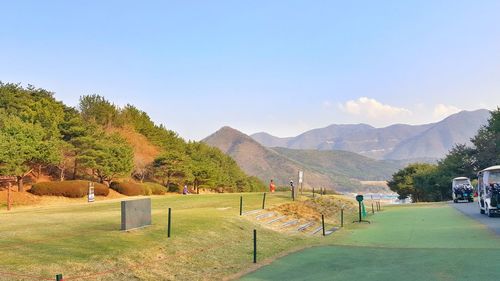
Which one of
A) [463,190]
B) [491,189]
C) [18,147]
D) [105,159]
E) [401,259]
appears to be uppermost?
[18,147]

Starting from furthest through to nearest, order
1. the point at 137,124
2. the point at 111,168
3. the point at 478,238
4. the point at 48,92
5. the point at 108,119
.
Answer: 1. the point at 137,124
2. the point at 108,119
3. the point at 48,92
4. the point at 111,168
5. the point at 478,238

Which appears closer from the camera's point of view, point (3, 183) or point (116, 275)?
point (116, 275)

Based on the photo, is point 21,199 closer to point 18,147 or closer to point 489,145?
Answer: point 18,147

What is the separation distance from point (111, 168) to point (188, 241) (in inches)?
1459

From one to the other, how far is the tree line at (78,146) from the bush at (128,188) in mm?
1637

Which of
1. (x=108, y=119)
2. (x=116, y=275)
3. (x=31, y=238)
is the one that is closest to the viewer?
(x=116, y=275)

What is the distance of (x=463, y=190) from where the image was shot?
45500mm

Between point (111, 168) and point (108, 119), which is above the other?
point (108, 119)

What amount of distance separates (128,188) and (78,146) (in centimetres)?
890

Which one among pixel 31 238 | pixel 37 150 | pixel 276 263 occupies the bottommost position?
pixel 276 263

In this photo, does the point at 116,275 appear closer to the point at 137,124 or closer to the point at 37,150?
the point at 37,150

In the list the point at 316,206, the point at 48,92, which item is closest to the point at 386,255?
the point at 316,206

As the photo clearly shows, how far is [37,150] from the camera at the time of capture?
42938 mm

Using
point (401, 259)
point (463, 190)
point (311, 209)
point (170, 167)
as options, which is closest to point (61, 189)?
point (170, 167)
